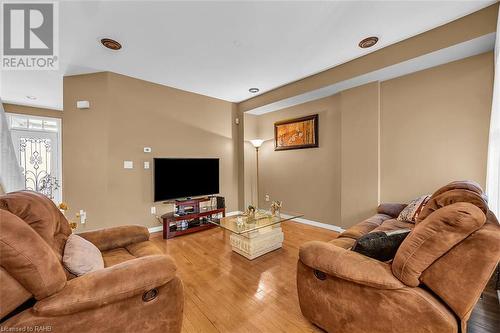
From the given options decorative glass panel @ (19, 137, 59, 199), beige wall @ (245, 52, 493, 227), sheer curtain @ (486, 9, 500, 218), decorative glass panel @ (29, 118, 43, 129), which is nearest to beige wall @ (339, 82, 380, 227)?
beige wall @ (245, 52, 493, 227)

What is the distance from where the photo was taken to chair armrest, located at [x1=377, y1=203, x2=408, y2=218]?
274 cm

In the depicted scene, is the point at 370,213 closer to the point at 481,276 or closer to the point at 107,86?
the point at 481,276

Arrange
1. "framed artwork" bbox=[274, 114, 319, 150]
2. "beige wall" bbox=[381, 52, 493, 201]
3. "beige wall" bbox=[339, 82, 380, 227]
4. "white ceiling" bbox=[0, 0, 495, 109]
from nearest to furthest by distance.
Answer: "white ceiling" bbox=[0, 0, 495, 109] < "beige wall" bbox=[381, 52, 493, 201] < "beige wall" bbox=[339, 82, 380, 227] < "framed artwork" bbox=[274, 114, 319, 150]

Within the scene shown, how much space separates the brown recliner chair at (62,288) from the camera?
2.88 feet

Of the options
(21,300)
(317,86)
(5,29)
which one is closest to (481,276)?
(21,300)

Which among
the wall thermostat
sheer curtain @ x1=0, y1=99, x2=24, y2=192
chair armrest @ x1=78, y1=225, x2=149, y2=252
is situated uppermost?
the wall thermostat

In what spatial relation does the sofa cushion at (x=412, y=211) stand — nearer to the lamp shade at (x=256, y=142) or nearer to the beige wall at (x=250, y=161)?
the lamp shade at (x=256, y=142)

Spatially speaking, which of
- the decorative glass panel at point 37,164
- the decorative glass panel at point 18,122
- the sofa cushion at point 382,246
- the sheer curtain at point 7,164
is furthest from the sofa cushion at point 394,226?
the decorative glass panel at point 18,122

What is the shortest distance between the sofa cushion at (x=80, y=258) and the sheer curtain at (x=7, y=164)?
26.0 inches

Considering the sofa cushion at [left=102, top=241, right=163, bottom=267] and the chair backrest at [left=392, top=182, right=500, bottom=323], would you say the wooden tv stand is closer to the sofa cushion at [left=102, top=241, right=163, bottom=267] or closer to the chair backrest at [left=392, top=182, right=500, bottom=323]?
the sofa cushion at [left=102, top=241, right=163, bottom=267]

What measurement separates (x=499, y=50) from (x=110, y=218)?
4.89m

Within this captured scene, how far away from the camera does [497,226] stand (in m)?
1.07

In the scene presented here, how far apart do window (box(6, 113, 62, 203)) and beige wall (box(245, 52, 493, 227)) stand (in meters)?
5.47

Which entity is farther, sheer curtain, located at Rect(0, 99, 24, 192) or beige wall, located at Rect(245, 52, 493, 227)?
beige wall, located at Rect(245, 52, 493, 227)
